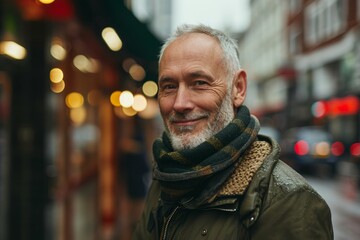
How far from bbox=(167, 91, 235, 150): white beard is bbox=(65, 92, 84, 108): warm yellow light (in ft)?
16.5

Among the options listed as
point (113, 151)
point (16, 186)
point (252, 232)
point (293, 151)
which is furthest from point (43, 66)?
point (293, 151)

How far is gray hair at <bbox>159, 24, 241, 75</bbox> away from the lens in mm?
1863

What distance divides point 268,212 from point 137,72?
924 centimetres

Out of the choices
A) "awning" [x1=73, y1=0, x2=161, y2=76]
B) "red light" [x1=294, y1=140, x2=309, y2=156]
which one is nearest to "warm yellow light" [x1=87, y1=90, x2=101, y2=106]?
"awning" [x1=73, y1=0, x2=161, y2=76]

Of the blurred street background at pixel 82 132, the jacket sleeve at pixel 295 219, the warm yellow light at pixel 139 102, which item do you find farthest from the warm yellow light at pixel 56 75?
the warm yellow light at pixel 139 102

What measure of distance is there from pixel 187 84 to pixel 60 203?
15.4ft

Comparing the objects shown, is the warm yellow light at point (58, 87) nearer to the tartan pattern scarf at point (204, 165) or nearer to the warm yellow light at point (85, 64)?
the warm yellow light at point (85, 64)

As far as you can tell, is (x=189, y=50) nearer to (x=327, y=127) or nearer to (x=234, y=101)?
(x=234, y=101)

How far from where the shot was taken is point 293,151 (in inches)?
723

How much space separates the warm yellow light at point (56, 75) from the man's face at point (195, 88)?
391cm

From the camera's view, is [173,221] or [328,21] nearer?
[173,221]

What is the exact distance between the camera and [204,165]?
68.1 inches

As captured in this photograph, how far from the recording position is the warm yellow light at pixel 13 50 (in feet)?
14.8

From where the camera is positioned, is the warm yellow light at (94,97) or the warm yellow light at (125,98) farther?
the warm yellow light at (125,98)
